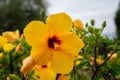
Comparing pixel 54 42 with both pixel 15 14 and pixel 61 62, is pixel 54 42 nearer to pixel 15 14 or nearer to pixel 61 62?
pixel 61 62

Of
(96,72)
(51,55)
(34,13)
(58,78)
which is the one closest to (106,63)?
(96,72)

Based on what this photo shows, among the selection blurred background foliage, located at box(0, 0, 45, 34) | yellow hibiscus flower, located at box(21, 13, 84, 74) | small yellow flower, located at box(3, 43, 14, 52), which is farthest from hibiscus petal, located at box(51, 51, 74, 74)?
blurred background foliage, located at box(0, 0, 45, 34)

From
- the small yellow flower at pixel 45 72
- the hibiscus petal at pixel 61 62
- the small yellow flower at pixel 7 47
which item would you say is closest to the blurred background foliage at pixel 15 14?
the small yellow flower at pixel 7 47

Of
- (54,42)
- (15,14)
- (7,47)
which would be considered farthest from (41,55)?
(15,14)

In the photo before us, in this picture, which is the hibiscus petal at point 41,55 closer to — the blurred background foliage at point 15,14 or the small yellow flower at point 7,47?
the small yellow flower at point 7,47

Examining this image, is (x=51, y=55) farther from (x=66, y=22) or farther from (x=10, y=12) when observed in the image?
(x=10, y=12)

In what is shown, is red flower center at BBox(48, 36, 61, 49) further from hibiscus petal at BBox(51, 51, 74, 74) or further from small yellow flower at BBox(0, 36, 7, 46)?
small yellow flower at BBox(0, 36, 7, 46)
